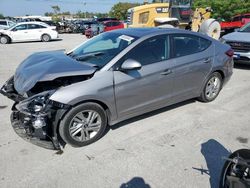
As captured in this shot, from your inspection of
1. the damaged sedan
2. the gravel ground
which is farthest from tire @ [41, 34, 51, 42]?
the damaged sedan

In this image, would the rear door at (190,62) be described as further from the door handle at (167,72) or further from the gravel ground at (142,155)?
the gravel ground at (142,155)

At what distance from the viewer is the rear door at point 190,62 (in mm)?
4492

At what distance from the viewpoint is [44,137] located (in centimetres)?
343

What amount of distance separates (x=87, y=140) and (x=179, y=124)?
5.47ft

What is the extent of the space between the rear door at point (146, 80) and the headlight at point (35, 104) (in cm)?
100

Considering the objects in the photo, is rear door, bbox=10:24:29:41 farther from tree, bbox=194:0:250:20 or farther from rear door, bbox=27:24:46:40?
tree, bbox=194:0:250:20

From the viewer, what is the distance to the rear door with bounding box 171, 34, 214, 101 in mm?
4492

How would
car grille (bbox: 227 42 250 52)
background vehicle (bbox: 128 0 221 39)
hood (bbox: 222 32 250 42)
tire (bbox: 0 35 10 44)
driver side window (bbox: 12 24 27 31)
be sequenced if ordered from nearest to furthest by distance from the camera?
car grille (bbox: 227 42 250 52), hood (bbox: 222 32 250 42), background vehicle (bbox: 128 0 221 39), tire (bbox: 0 35 10 44), driver side window (bbox: 12 24 27 31)

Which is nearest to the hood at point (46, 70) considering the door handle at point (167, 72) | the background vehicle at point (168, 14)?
the door handle at point (167, 72)

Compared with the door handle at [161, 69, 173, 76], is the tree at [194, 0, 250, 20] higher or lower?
higher

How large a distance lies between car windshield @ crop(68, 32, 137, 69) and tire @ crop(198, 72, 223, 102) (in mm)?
2040

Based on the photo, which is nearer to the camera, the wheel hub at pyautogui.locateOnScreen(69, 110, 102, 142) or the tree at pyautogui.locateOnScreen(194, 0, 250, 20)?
the wheel hub at pyautogui.locateOnScreen(69, 110, 102, 142)

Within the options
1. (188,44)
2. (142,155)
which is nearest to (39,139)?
(142,155)

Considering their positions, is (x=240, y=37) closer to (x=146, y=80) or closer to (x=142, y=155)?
(x=146, y=80)
